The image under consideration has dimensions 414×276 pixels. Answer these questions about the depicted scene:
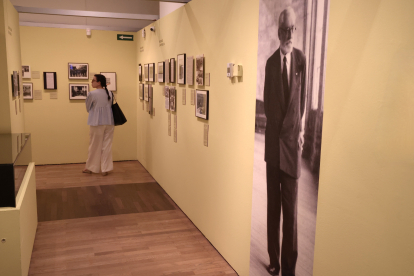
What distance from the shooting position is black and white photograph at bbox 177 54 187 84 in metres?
5.44

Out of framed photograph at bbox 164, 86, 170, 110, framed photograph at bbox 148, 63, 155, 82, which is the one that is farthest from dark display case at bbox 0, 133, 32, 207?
framed photograph at bbox 148, 63, 155, 82

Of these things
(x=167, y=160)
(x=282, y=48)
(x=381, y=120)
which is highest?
(x=282, y=48)

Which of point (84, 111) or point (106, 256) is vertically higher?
point (84, 111)

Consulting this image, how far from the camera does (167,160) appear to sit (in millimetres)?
6688

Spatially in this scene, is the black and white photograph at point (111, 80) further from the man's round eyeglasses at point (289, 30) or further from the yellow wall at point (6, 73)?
the man's round eyeglasses at point (289, 30)

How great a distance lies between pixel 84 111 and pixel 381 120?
26.4ft

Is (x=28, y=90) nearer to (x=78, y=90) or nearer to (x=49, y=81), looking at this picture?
(x=49, y=81)

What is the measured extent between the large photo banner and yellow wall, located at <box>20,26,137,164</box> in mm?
6506

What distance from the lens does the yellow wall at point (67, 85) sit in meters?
8.71

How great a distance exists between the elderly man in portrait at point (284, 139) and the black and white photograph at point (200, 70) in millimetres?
1623

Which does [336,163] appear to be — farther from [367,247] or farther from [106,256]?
[106,256]

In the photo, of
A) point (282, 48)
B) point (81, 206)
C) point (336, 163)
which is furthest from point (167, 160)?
point (336, 163)

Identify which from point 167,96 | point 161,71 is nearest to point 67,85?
point 161,71

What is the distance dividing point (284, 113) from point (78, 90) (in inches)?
279
